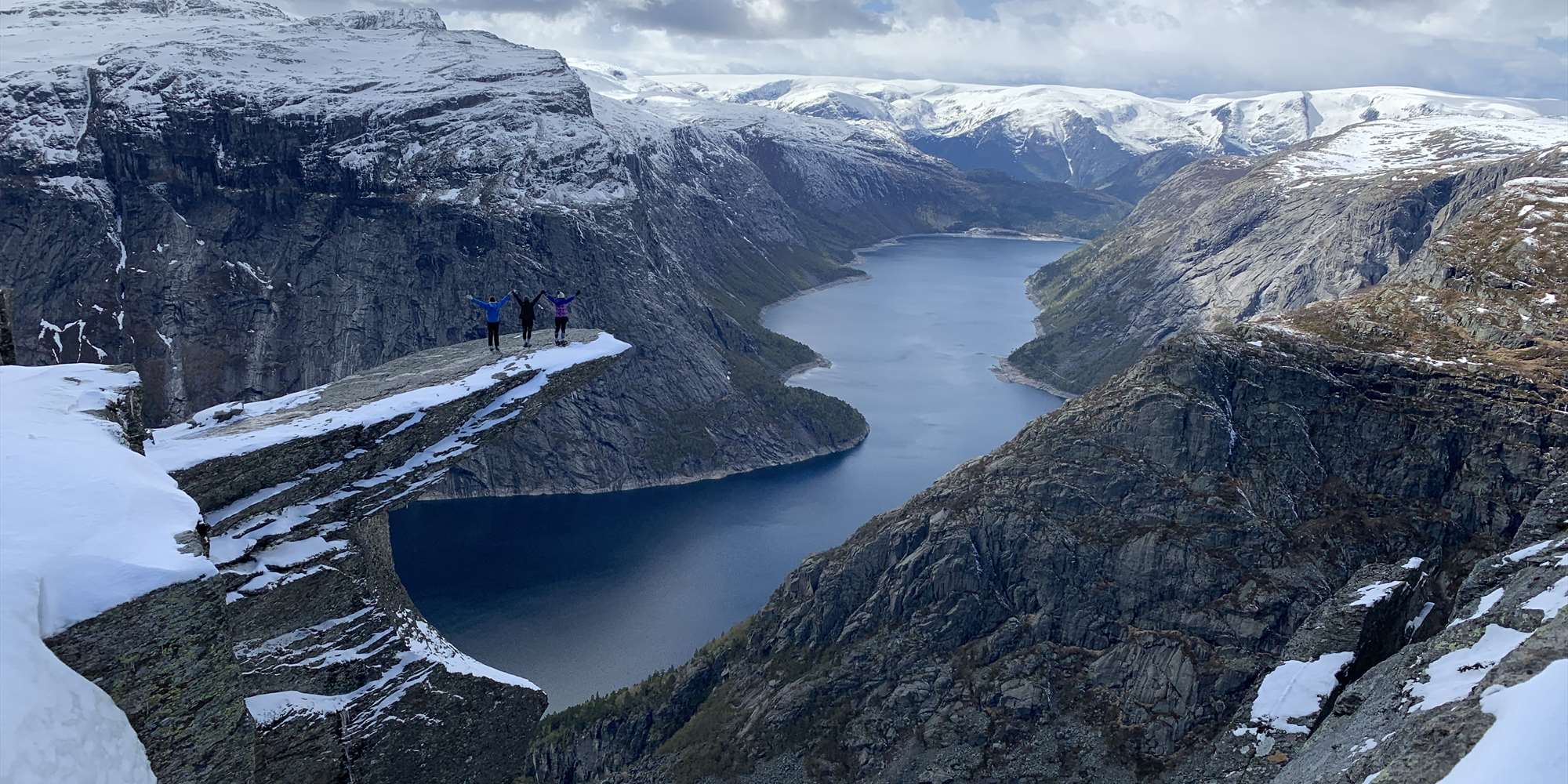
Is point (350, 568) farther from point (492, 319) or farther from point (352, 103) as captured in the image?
point (352, 103)

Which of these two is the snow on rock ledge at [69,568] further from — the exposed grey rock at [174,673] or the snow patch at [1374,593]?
the snow patch at [1374,593]

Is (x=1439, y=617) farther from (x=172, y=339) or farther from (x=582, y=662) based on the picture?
(x=172, y=339)

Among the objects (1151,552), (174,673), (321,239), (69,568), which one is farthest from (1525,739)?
(321,239)

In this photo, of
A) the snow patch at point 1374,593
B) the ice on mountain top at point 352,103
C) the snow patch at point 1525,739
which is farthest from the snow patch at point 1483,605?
the ice on mountain top at point 352,103

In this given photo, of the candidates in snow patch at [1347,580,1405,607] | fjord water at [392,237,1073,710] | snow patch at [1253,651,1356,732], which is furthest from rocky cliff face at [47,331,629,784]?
fjord water at [392,237,1073,710]

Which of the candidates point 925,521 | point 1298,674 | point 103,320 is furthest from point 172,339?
point 1298,674

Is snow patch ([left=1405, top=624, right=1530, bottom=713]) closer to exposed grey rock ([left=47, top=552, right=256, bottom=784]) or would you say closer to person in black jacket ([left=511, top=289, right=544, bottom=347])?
exposed grey rock ([left=47, top=552, right=256, bottom=784])
